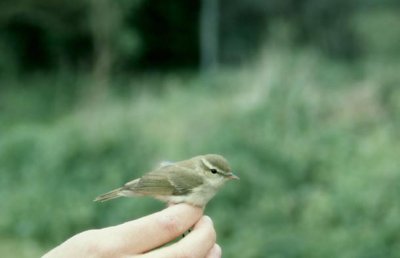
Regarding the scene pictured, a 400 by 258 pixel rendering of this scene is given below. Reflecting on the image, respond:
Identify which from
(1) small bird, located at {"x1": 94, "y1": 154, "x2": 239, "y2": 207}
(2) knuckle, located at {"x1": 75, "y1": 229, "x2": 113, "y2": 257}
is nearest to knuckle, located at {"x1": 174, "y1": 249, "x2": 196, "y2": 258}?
(2) knuckle, located at {"x1": 75, "y1": 229, "x2": 113, "y2": 257}

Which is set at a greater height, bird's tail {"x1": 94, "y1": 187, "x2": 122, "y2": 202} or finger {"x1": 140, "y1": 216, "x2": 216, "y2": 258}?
finger {"x1": 140, "y1": 216, "x2": 216, "y2": 258}

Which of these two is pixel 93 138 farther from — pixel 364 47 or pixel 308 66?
pixel 364 47

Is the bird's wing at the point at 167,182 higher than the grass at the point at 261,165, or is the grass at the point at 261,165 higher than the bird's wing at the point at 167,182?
the bird's wing at the point at 167,182

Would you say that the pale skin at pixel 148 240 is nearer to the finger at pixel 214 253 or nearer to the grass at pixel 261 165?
the finger at pixel 214 253

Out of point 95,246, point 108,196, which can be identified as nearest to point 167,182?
point 108,196

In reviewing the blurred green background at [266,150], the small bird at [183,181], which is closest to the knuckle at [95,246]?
the small bird at [183,181]

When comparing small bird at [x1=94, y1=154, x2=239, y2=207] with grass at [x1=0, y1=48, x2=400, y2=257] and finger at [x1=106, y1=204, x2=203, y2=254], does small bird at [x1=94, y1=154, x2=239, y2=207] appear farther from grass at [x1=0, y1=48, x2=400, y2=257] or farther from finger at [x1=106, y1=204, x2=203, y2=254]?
grass at [x1=0, y1=48, x2=400, y2=257]

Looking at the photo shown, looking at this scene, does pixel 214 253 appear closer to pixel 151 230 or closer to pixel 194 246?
pixel 194 246
